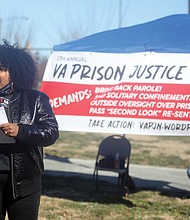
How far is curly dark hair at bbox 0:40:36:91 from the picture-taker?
3.09m

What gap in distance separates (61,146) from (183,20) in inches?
290

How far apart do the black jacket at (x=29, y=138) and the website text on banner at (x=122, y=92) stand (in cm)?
292

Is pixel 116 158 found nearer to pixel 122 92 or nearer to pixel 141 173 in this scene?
pixel 122 92

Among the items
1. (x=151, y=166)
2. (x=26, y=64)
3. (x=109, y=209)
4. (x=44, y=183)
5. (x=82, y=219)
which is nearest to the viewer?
(x=26, y=64)

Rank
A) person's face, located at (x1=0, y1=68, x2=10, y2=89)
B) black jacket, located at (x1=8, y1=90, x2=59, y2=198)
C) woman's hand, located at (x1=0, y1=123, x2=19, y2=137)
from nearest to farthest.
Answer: woman's hand, located at (x1=0, y1=123, x2=19, y2=137)
black jacket, located at (x1=8, y1=90, x2=59, y2=198)
person's face, located at (x1=0, y1=68, x2=10, y2=89)

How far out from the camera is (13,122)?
9.68 feet

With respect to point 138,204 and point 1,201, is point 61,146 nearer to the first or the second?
point 138,204

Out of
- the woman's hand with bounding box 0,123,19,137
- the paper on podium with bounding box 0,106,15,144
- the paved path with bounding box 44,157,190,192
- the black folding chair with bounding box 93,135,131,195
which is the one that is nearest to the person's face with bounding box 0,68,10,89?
the paper on podium with bounding box 0,106,15,144

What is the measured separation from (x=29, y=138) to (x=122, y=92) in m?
3.24

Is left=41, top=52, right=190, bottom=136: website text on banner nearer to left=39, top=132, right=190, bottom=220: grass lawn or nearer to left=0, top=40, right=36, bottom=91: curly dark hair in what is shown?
left=39, top=132, right=190, bottom=220: grass lawn

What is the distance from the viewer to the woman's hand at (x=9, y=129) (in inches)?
109

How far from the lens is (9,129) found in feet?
9.09

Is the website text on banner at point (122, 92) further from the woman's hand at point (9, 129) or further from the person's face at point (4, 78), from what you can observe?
the woman's hand at point (9, 129)

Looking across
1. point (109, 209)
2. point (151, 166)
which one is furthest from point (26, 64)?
point (151, 166)
